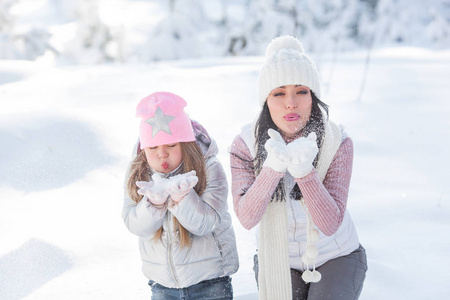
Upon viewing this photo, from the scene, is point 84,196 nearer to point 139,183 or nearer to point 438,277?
point 139,183

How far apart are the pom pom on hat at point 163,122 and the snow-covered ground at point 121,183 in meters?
1.06

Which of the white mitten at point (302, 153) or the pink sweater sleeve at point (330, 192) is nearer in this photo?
the white mitten at point (302, 153)

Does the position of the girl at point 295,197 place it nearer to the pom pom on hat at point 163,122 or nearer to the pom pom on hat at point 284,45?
the pom pom on hat at point 284,45

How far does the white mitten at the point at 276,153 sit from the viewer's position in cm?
187

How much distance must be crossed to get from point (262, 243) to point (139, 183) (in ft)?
2.05

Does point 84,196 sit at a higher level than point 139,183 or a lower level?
lower

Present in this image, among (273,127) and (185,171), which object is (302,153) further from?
(185,171)

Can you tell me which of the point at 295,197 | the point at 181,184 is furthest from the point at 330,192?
the point at 181,184

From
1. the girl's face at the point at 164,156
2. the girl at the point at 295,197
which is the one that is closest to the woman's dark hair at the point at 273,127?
the girl at the point at 295,197

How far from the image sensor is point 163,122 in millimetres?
2229

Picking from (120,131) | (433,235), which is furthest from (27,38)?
(433,235)

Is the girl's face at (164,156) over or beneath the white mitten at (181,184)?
over

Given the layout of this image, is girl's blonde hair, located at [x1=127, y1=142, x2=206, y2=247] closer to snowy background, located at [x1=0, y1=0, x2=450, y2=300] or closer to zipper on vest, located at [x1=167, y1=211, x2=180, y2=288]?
zipper on vest, located at [x1=167, y1=211, x2=180, y2=288]

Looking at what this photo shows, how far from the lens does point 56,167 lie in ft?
15.0
